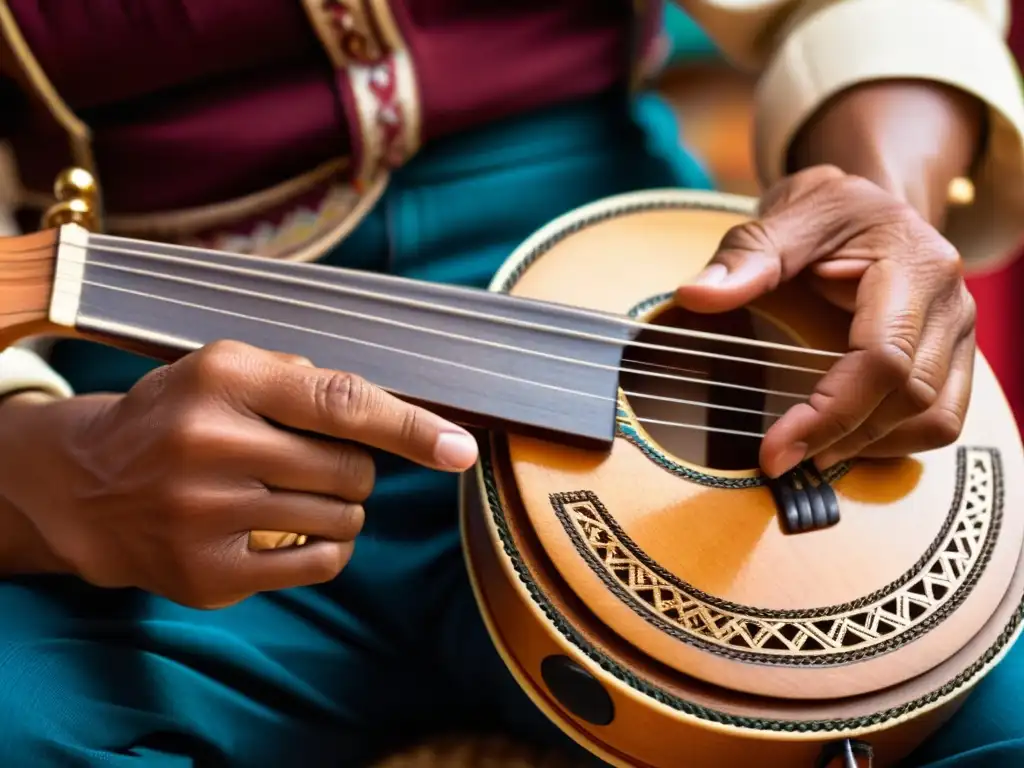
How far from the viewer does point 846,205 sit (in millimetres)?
703

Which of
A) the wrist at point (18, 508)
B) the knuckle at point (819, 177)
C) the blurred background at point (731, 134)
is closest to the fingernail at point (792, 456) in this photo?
the knuckle at point (819, 177)

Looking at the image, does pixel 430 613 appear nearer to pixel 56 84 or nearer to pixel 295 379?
pixel 295 379

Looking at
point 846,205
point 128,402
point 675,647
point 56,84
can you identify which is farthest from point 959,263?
point 56,84

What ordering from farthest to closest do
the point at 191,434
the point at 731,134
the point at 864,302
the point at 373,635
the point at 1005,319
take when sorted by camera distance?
the point at 731,134 < the point at 1005,319 < the point at 373,635 < the point at 864,302 < the point at 191,434

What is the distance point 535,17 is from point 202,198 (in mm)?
339

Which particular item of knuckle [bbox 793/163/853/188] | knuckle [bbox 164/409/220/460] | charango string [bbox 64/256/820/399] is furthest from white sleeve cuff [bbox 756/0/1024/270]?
knuckle [bbox 164/409/220/460]

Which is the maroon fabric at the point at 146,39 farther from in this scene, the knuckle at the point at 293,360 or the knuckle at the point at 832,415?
the knuckle at the point at 832,415

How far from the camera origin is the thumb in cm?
65

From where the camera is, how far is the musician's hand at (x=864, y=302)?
0.62 m

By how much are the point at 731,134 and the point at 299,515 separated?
1.60 meters

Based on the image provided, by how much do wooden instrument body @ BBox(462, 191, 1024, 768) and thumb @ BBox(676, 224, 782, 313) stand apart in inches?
3.5

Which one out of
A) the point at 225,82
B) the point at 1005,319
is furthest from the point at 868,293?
the point at 1005,319

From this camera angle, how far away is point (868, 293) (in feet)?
2.14

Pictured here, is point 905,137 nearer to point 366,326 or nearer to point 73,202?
point 366,326
